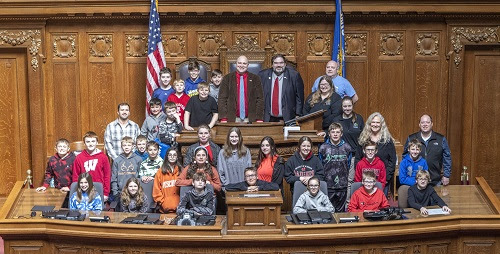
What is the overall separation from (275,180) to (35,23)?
5071 millimetres

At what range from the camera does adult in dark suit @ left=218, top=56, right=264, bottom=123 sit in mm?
12406

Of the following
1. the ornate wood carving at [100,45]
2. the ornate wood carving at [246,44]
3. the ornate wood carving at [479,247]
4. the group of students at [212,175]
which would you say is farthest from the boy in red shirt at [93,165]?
the ornate wood carving at [479,247]

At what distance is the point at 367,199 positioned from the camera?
35.1 feet

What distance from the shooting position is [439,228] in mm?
9969

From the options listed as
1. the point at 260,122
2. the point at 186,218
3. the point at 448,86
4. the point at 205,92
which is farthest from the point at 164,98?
the point at 448,86

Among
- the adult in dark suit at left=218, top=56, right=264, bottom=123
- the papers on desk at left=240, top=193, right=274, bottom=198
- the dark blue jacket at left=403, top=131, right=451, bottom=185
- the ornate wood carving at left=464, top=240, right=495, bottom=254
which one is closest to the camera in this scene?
the papers on desk at left=240, top=193, right=274, bottom=198

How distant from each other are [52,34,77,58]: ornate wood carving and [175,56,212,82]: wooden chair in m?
1.65

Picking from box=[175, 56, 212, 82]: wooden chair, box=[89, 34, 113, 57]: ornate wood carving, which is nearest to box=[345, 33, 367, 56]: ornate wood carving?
box=[175, 56, 212, 82]: wooden chair

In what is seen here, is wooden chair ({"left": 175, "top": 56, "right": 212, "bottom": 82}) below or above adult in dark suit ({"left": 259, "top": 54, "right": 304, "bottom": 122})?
above

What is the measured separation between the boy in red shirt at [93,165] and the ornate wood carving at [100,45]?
2.82 metres

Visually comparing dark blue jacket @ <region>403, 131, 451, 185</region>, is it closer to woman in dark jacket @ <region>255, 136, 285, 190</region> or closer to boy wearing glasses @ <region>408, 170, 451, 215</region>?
boy wearing glasses @ <region>408, 170, 451, 215</region>

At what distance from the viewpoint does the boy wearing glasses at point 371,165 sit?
36.7ft

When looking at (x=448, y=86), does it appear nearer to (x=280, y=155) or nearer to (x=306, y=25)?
(x=306, y=25)

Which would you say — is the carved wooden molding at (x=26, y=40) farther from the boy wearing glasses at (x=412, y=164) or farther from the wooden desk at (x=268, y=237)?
the boy wearing glasses at (x=412, y=164)
